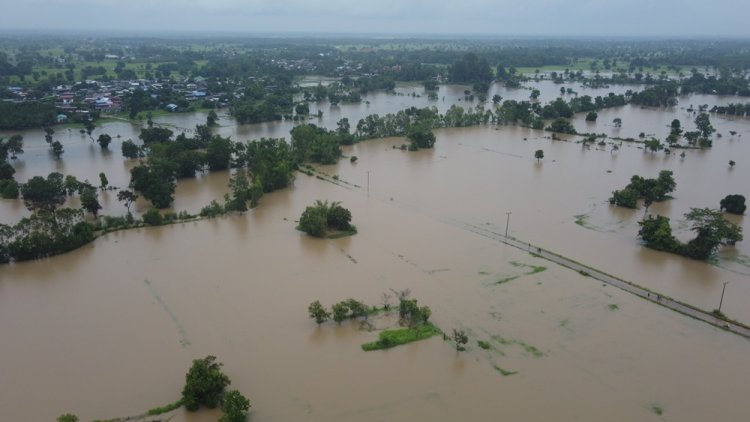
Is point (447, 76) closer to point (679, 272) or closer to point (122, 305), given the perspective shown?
point (679, 272)

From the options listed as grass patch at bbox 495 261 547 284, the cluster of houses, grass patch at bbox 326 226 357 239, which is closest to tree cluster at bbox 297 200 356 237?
grass patch at bbox 326 226 357 239

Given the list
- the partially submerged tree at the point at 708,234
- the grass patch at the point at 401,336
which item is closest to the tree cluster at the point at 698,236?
the partially submerged tree at the point at 708,234

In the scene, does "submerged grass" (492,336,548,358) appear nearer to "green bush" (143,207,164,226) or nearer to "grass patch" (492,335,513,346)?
"grass patch" (492,335,513,346)

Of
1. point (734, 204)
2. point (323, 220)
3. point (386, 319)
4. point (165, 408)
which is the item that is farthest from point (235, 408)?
point (734, 204)

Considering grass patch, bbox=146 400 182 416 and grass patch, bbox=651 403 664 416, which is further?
grass patch, bbox=651 403 664 416

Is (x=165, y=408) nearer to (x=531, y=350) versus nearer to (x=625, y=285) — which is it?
(x=531, y=350)

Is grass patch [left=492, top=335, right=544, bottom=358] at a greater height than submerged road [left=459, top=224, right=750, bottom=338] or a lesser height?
lesser

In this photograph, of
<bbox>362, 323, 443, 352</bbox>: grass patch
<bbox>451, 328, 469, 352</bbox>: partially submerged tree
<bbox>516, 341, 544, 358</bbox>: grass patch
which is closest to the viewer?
<bbox>451, 328, 469, 352</bbox>: partially submerged tree

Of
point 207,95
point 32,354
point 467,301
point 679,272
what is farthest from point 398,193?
point 207,95
